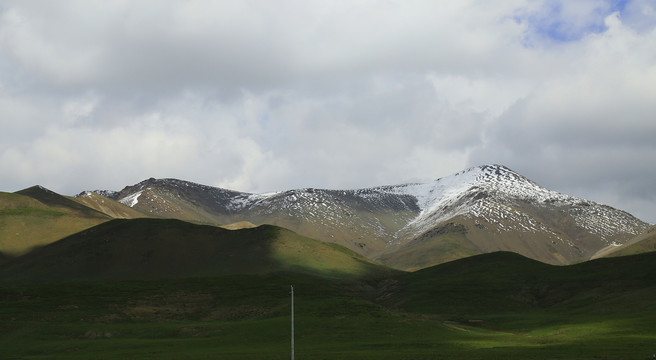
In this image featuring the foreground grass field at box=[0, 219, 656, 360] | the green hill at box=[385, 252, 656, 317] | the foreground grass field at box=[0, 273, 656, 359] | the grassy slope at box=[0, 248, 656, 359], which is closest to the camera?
the foreground grass field at box=[0, 273, 656, 359]

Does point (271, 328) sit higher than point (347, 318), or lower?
lower

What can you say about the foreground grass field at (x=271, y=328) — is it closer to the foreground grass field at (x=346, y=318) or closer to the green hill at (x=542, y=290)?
the foreground grass field at (x=346, y=318)

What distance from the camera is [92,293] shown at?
14988 centimetres

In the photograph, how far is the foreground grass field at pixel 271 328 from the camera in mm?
78375

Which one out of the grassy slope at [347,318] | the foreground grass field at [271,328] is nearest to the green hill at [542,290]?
the grassy slope at [347,318]

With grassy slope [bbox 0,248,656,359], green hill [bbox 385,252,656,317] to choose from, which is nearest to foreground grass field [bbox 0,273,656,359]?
grassy slope [bbox 0,248,656,359]

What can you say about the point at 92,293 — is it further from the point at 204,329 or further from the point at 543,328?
the point at 543,328

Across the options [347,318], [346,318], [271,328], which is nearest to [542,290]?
[347,318]

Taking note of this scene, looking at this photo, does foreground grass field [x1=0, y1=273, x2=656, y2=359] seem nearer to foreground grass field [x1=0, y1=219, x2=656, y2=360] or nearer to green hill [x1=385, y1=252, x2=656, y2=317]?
foreground grass field [x1=0, y1=219, x2=656, y2=360]

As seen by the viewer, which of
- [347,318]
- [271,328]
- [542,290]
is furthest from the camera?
[542,290]

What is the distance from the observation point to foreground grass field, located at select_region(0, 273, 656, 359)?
78.4 metres

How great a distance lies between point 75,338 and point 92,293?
50010 millimetres

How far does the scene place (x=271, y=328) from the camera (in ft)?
339

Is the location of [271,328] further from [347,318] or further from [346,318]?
[347,318]
